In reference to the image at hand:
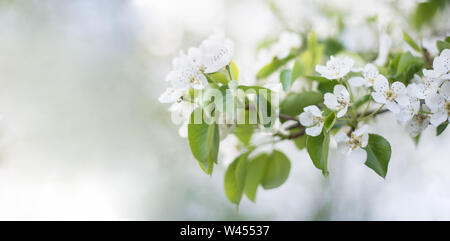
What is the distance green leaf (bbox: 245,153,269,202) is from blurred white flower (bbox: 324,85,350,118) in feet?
0.56

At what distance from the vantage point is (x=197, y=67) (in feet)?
1.44

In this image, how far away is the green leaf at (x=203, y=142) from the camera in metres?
0.40

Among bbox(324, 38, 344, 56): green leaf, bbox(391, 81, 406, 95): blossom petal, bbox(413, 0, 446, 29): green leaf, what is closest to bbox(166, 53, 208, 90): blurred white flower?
bbox(391, 81, 406, 95): blossom petal

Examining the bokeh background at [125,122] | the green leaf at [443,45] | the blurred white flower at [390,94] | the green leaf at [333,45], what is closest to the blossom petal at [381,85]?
the blurred white flower at [390,94]

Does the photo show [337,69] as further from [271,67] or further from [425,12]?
[425,12]

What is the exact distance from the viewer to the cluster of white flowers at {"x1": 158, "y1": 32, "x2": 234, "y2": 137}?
1.43 ft

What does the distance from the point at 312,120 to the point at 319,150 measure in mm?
38

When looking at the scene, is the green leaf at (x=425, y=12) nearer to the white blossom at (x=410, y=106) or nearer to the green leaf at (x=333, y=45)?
the green leaf at (x=333, y=45)

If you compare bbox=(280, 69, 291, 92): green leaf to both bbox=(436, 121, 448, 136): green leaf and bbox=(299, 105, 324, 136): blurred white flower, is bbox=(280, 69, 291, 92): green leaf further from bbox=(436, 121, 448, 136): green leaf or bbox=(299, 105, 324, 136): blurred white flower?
bbox=(436, 121, 448, 136): green leaf

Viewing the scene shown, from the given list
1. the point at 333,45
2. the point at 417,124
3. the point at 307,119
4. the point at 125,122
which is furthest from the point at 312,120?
the point at 125,122

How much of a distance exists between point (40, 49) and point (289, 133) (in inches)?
65.0

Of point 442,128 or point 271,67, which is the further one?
point 271,67

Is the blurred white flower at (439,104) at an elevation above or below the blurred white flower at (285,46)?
below

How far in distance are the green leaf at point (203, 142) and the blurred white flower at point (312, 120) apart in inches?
4.0
